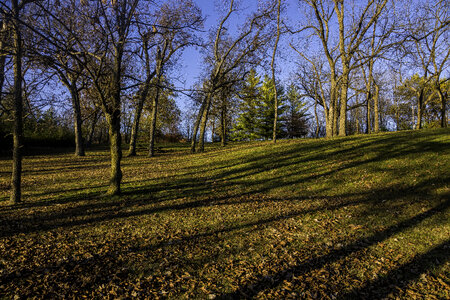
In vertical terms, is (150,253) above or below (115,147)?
below

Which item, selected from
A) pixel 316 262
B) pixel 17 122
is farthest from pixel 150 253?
pixel 17 122

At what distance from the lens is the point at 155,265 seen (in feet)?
14.9

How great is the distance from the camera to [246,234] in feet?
19.0

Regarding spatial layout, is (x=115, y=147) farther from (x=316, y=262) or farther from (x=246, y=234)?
(x=316, y=262)

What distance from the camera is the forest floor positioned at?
3.90 metres

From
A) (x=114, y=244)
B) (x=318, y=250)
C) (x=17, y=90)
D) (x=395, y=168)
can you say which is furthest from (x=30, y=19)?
(x=395, y=168)

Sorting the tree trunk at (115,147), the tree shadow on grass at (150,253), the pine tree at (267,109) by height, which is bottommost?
the tree shadow on grass at (150,253)

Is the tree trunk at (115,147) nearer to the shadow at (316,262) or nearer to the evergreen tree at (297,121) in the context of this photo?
the shadow at (316,262)

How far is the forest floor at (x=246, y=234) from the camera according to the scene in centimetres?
390

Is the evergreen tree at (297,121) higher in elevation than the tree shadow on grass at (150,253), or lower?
higher

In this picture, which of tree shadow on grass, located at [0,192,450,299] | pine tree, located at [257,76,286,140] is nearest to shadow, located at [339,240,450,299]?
tree shadow on grass, located at [0,192,450,299]

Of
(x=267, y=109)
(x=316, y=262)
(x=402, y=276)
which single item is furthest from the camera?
(x=267, y=109)

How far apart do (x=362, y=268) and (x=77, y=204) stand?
8.34 meters

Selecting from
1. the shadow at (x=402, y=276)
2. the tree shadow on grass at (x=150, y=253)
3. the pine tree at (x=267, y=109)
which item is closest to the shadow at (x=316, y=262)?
the tree shadow on grass at (x=150, y=253)
